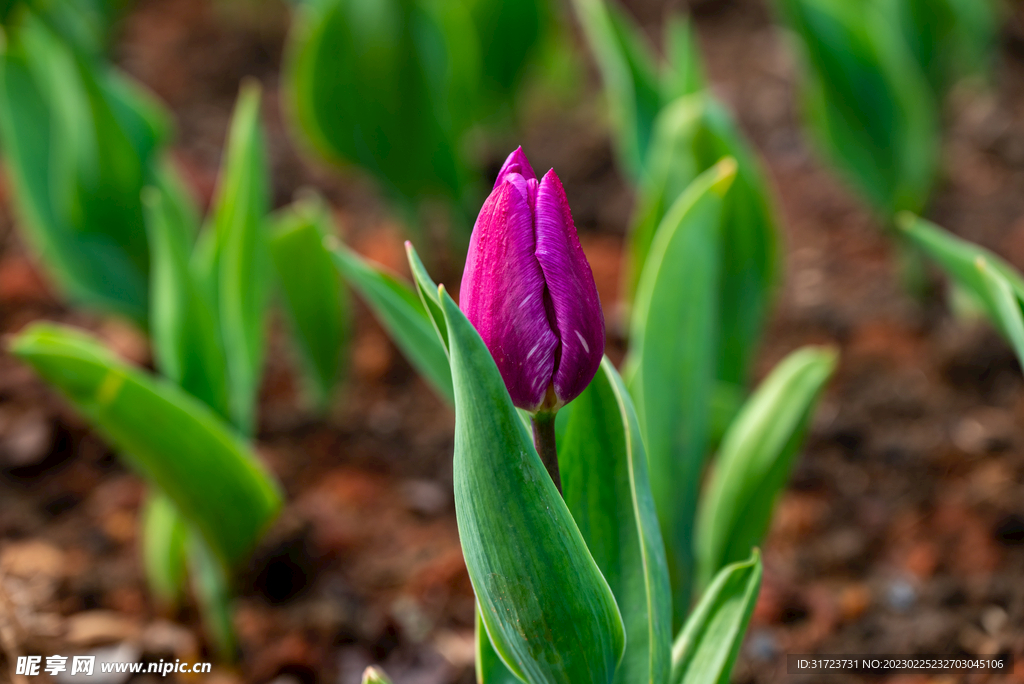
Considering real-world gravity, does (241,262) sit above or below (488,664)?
above

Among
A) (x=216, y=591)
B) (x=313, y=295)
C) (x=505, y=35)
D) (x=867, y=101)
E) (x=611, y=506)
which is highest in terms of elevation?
(x=505, y=35)

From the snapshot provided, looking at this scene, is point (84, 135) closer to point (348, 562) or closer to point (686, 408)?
point (348, 562)

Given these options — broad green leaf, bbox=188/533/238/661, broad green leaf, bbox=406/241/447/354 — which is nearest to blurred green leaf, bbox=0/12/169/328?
broad green leaf, bbox=188/533/238/661

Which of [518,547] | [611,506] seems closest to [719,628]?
[611,506]

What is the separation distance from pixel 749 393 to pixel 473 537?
3.10 feet

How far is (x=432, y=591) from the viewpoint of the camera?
116cm

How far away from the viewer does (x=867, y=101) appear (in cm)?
142

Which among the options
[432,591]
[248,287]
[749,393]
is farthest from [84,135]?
[749,393]

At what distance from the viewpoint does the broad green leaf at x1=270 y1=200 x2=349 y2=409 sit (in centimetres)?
123

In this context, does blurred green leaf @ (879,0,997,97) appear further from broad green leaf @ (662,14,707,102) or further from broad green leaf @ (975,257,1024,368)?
broad green leaf @ (975,257,1024,368)

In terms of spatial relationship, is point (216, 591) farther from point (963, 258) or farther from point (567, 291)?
point (963, 258)

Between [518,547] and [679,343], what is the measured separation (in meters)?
0.33

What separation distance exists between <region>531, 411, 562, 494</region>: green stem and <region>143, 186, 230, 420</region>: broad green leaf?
1.58ft

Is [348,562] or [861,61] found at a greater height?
[861,61]
